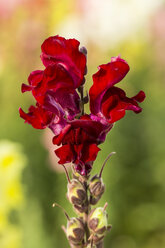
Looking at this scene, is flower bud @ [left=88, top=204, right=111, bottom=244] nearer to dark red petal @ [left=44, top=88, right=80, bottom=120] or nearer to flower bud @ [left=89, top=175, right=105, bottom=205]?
flower bud @ [left=89, top=175, right=105, bottom=205]

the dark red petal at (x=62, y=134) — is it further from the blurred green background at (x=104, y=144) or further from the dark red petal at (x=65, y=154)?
the blurred green background at (x=104, y=144)

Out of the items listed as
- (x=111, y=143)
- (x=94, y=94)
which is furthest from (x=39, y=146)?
(x=94, y=94)

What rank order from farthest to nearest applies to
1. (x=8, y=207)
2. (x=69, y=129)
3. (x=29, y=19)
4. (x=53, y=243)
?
(x=29, y=19) → (x=53, y=243) → (x=8, y=207) → (x=69, y=129)

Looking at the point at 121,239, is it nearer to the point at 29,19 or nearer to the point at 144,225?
the point at 144,225

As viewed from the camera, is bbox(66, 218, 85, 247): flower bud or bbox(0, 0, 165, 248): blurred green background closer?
bbox(66, 218, 85, 247): flower bud

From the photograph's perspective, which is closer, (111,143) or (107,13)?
(111,143)

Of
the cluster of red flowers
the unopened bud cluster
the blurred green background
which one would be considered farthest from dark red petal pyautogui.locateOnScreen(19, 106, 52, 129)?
the blurred green background

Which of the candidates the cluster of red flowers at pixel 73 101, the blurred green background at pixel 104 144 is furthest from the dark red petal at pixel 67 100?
the blurred green background at pixel 104 144
